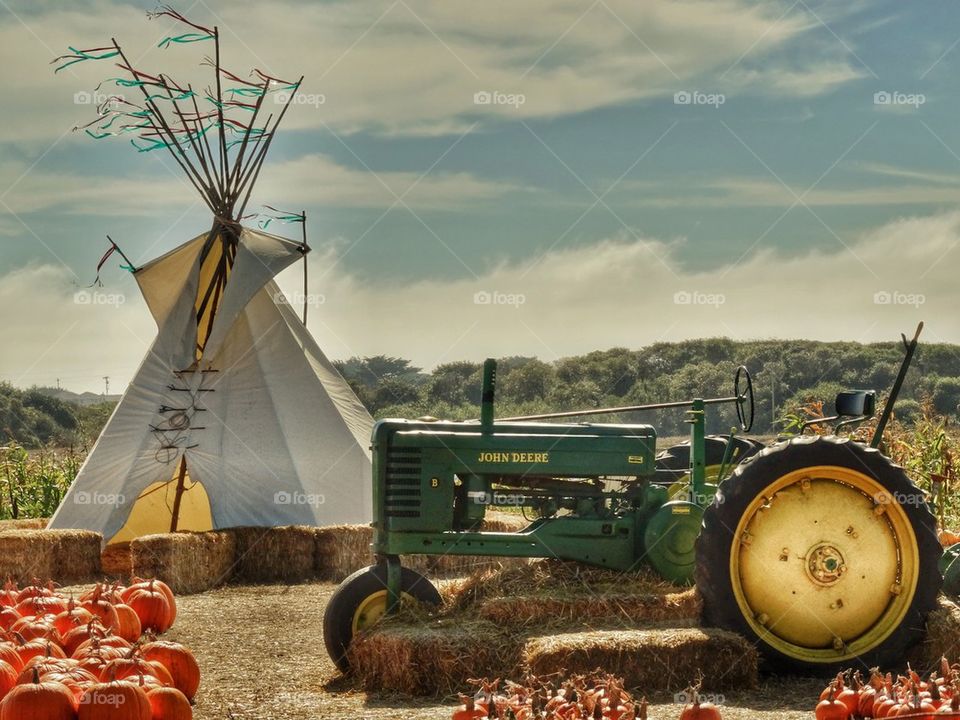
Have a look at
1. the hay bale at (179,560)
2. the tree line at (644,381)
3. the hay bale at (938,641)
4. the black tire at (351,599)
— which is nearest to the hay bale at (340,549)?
the hay bale at (179,560)

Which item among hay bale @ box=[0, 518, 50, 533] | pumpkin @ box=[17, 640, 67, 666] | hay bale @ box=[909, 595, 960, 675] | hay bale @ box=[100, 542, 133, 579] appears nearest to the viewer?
pumpkin @ box=[17, 640, 67, 666]

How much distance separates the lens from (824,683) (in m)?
6.34

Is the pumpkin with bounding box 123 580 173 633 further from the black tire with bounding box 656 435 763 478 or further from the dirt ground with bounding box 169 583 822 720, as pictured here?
the black tire with bounding box 656 435 763 478

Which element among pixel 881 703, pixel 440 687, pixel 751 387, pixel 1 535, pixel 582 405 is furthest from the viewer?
pixel 582 405

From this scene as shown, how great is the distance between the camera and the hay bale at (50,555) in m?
11.5

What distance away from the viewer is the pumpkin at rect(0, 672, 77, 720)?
5109 mm

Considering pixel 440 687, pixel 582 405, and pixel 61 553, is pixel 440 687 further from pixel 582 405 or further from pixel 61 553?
pixel 582 405

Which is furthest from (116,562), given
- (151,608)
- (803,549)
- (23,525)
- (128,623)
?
(803,549)

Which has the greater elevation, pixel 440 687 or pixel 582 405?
pixel 582 405

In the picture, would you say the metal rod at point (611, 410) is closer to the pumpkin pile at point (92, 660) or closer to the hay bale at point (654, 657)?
the hay bale at point (654, 657)

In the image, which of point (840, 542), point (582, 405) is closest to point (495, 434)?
point (840, 542)

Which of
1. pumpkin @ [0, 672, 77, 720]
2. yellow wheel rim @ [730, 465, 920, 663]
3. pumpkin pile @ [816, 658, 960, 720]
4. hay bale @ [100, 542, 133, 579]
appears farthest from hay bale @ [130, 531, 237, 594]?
pumpkin pile @ [816, 658, 960, 720]

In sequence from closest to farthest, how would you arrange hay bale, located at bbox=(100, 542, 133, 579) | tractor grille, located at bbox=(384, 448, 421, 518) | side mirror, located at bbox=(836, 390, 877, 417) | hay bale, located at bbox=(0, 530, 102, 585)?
side mirror, located at bbox=(836, 390, 877, 417)
tractor grille, located at bbox=(384, 448, 421, 518)
hay bale, located at bbox=(0, 530, 102, 585)
hay bale, located at bbox=(100, 542, 133, 579)

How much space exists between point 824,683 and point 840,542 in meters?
0.71
